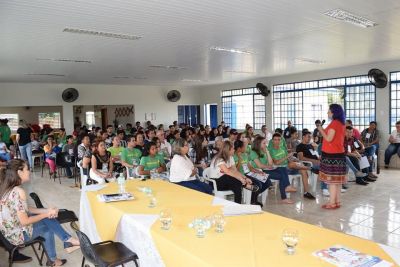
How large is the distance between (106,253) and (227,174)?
236 cm

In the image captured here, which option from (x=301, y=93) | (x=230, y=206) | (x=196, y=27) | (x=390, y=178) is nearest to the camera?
(x=230, y=206)

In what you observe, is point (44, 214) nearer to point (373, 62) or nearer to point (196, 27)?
point (196, 27)

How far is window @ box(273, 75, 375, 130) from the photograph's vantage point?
31.9 feet

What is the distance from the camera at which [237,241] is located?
2.07 metres

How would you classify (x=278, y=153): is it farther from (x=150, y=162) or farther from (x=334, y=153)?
(x=150, y=162)

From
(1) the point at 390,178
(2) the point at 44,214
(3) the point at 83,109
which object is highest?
(3) the point at 83,109

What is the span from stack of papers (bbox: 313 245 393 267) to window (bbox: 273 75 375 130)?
8.79 metres

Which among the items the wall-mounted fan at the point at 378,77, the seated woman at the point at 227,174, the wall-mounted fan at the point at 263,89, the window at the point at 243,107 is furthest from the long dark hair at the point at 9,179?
the window at the point at 243,107

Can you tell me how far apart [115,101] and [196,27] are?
9405mm

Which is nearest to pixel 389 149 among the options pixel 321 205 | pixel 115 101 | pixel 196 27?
pixel 321 205

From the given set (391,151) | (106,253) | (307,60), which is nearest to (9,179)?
(106,253)

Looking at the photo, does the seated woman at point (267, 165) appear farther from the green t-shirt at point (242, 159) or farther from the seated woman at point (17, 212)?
the seated woman at point (17, 212)

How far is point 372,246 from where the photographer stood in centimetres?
193

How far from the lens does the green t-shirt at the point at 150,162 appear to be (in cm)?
523
